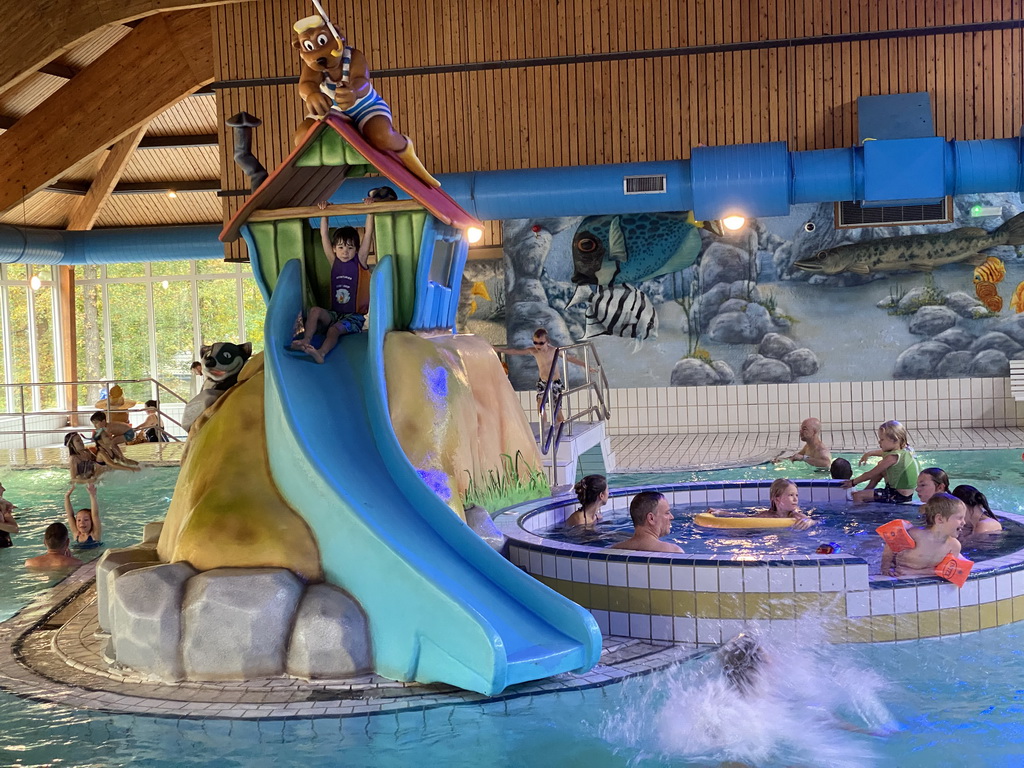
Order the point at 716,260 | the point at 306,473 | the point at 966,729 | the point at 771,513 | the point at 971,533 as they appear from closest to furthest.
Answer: the point at 966,729 → the point at 306,473 → the point at 971,533 → the point at 771,513 → the point at 716,260

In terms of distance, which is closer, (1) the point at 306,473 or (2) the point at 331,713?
(2) the point at 331,713

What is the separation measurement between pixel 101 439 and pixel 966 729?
866 centimetres

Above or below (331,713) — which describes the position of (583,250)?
above

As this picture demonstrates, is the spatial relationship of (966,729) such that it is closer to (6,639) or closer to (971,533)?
(971,533)

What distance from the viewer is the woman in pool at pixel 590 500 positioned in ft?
21.5

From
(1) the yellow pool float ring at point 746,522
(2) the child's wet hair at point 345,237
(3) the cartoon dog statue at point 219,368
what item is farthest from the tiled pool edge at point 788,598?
(3) the cartoon dog statue at point 219,368

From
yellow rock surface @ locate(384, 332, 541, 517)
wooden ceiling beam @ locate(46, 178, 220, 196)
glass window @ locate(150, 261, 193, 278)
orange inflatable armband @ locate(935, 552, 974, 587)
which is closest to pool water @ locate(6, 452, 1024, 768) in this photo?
orange inflatable armband @ locate(935, 552, 974, 587)

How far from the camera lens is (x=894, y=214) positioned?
1221cm

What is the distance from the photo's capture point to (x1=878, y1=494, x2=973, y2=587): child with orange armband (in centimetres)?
505

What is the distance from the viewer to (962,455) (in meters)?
10.7

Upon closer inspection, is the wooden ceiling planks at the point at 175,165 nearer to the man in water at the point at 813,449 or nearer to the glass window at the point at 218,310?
the glass window at the point at 218,310

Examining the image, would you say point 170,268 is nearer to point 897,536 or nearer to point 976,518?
point 976,518

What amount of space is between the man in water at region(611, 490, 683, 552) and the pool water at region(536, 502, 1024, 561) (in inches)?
21.2

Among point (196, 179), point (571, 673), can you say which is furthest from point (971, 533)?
point (196, 179)
